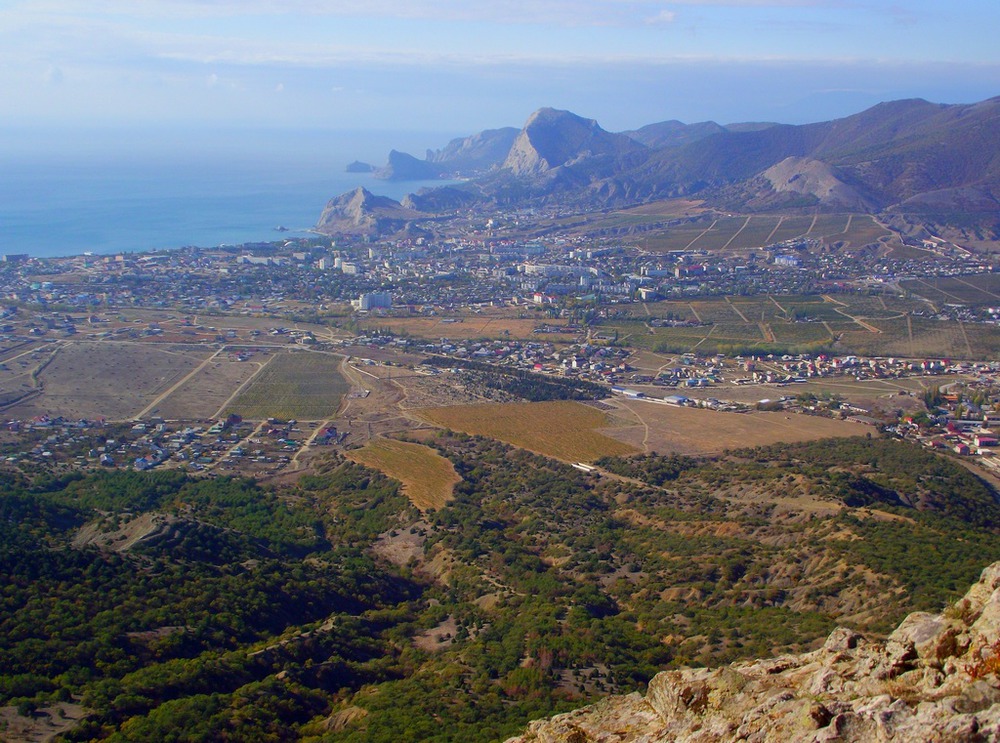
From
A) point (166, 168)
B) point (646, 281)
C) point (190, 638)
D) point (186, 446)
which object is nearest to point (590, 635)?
point (190, 638)

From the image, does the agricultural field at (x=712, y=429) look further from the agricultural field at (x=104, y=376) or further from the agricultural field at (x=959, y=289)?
the agricultural field at (x=959, y=289)

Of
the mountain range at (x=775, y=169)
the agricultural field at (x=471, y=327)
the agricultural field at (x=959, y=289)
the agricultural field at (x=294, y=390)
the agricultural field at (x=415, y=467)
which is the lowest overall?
the agricultural field at (x=415, y=467)

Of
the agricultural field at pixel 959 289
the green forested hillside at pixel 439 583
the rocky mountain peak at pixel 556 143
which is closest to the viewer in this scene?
the green forested hillside at pixel 439 583

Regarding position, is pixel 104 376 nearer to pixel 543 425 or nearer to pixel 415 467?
pixel 415 467

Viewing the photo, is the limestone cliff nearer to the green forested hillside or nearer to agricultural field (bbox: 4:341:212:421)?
agricultural field (bbox: 4:341:212:421)

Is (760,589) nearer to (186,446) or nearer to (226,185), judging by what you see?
(186,446)

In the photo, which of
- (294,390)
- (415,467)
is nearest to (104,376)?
(294,390)

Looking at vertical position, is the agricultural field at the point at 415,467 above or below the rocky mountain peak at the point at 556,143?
below

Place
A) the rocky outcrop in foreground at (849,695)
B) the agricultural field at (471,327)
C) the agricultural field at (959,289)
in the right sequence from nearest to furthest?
the rocky outcrop in foreground at (849,695) < the agricultural field at (471,327) < the agricultural field at (959,289)

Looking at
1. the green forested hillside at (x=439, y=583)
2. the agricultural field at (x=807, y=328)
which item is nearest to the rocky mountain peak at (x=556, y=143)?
the agricultural field at (x=807, y=328)
